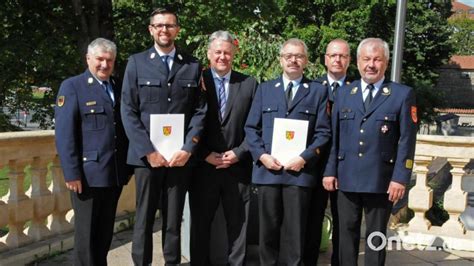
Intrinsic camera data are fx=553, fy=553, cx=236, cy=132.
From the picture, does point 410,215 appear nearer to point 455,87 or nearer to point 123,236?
point 123,236

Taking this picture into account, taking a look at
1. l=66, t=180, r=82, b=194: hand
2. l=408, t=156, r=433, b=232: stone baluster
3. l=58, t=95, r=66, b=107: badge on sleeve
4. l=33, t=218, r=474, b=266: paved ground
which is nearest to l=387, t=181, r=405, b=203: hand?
l=33, t=218, r=474, b=266: paved ground

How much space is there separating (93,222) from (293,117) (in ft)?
5.51

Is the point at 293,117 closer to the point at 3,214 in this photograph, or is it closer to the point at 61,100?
the point at 61,100

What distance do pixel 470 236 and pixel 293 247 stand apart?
90.8 inches

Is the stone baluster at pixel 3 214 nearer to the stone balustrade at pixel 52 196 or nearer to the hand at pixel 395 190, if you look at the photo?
the stone balustrade at pixel 52 196

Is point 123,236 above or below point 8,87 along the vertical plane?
below

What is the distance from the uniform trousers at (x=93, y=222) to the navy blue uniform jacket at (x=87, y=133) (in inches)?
4.6

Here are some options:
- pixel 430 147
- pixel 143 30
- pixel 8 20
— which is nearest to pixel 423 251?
pixel 430 147

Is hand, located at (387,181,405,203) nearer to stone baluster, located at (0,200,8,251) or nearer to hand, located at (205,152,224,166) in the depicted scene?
hand, located at (205,152,224,166)

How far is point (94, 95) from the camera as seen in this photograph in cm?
404

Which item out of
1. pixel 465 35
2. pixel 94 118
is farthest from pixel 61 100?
pixel 465 35

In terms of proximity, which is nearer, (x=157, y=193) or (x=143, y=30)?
(x=157, y=193)

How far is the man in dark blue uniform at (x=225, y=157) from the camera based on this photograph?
14.0 feet


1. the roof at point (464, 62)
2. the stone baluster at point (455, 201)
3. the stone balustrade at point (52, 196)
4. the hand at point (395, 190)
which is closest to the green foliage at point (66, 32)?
the stone balustrade at point (52, 196)
